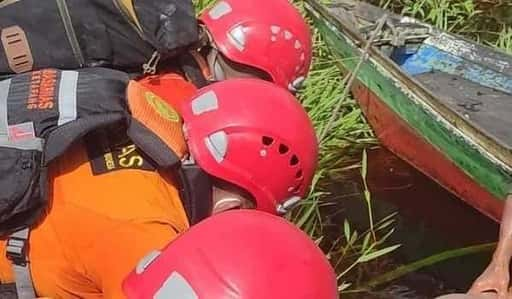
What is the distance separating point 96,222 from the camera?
3.37 meters

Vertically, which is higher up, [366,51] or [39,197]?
[39,197]

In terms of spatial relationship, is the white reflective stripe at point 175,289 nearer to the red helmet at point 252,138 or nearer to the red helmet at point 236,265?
the red helmet at point 236,265

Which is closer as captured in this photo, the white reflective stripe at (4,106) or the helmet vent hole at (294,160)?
the white reflective stripe at (4,106)

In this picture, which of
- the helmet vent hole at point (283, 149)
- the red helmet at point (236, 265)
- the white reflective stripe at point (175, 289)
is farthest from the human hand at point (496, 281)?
the helmet vent hole at point (283, 149)

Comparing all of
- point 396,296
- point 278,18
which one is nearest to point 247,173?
point 278,18

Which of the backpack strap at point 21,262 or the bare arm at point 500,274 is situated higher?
the bare arm at point 500,274

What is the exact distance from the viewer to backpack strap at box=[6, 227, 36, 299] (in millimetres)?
3432

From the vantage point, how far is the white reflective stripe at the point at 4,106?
3391 millimetres

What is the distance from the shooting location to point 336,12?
22.0 feet

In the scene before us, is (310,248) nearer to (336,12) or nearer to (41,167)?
(41,167)

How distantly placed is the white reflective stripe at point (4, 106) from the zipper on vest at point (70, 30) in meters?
0.35

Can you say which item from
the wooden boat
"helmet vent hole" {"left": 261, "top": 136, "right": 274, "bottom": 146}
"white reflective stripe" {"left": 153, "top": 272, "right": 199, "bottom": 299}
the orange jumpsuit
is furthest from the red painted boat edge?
"white reflective stripe" {"left": 153, "top": 272, "right": 199, "bottom": 299}

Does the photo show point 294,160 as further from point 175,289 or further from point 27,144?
point 175,289

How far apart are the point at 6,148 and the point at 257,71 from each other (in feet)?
4.75
